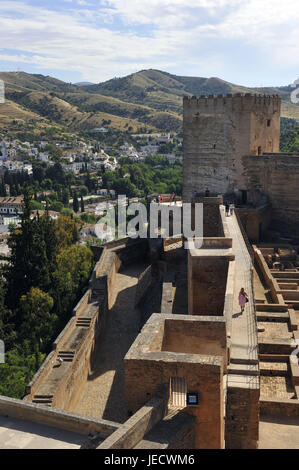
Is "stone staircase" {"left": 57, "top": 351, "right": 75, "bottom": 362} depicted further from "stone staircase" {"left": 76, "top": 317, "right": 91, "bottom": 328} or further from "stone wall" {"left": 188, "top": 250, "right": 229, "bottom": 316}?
"stone wall" {"left": 188, "top": 250, "right": 229, "bottom": 316}

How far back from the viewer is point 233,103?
24.3m

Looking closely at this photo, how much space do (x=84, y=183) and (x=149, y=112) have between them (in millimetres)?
100711

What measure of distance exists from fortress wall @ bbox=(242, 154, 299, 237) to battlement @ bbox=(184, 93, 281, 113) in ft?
8.10

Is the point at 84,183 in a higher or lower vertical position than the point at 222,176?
lower

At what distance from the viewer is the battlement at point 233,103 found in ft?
79.5

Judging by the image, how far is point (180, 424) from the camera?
7.41 metres

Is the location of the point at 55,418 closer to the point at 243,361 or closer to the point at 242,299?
the point at 243,361

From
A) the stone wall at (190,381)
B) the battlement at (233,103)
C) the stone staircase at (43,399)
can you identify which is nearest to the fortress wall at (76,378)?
the stone staircase at (43,399)

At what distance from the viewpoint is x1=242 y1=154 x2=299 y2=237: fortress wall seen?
23609 millimetres

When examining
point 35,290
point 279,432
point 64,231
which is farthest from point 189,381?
point 64,231

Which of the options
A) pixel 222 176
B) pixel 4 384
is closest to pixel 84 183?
pixel 222 176

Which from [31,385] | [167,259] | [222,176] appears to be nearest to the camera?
[31,385]

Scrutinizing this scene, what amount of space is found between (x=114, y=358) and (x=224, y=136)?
12588mm
